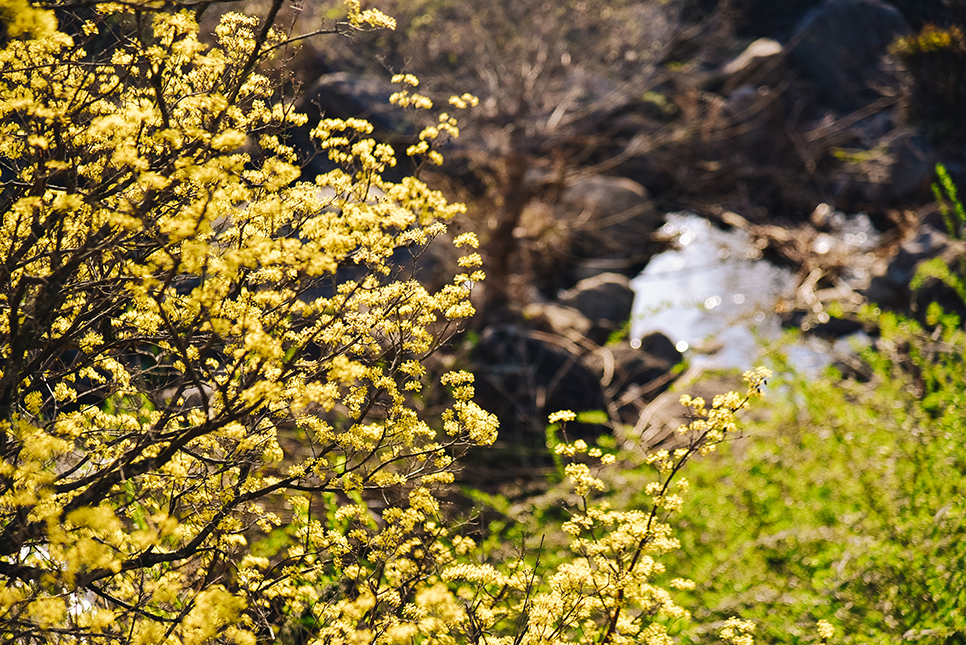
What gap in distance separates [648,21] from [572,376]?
779 centimetres

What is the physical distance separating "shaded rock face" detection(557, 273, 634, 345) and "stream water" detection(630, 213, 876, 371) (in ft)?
0.98

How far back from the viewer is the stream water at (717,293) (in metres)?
8.64

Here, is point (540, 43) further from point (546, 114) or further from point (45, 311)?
point (45, 311)

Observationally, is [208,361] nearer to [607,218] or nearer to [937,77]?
[607,218]

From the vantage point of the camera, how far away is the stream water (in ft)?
28.3

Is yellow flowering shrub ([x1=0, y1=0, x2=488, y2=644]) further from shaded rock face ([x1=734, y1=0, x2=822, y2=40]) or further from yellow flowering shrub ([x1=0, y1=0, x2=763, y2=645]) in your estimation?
shaded rock face ([x1=734, y1=0, x2=822, y2=40])

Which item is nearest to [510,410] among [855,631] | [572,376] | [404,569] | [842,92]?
[572,376]

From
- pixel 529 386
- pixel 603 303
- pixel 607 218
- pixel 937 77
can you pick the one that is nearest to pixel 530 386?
pixel 529 386

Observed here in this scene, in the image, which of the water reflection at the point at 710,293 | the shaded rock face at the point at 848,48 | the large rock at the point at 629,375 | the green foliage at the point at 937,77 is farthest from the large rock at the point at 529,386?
the shaded rock face at the point at 848,48

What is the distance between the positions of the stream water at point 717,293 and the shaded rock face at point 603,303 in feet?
0.98

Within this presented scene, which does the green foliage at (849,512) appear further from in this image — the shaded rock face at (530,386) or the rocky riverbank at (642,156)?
the rocky riverbank at (642,156)

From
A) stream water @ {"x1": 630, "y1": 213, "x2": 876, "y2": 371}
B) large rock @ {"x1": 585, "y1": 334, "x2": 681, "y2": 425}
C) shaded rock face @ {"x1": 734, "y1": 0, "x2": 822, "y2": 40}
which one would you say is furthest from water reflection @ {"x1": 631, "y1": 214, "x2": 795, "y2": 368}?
shaded rock face @ {"x1": 734, "y1": 0, "x2": 822, "y2": 40}

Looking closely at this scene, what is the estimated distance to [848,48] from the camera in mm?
12430

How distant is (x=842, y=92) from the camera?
41.8 ft
